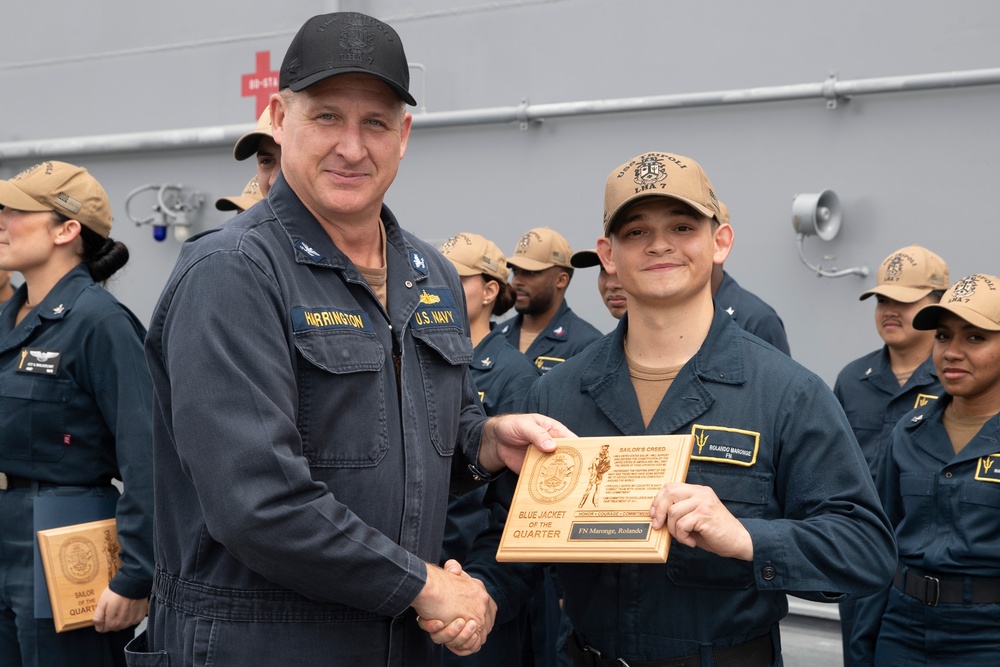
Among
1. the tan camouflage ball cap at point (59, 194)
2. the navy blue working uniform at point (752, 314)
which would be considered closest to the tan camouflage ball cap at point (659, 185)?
the tan camouflage ball cap at point (59, 194)

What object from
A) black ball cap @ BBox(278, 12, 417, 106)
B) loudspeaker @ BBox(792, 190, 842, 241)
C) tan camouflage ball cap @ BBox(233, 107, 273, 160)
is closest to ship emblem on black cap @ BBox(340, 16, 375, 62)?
black ball cap @ BBox(278, 12, 417, 106)

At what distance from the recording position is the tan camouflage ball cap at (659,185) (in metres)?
2.54

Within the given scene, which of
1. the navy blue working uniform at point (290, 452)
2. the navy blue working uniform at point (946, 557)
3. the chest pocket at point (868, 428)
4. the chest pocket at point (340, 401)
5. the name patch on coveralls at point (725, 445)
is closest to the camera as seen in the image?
the navy blue working uniform at point (290, 452)

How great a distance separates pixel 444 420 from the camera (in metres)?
2.47

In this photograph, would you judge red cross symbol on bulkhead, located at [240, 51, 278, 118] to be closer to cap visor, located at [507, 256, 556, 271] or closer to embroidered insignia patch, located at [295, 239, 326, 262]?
cap visor, located at [507, 256, 556, 271]

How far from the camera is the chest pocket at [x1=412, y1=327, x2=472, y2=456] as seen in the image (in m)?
2.42

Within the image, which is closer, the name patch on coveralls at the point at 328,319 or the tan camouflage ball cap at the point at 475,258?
the name patch on coveralls at the point at 328,319

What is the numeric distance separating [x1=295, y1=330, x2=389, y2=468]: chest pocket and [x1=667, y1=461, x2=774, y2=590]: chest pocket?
70 cm

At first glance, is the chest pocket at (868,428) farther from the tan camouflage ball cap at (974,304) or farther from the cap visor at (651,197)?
the cap visor at (651,197)

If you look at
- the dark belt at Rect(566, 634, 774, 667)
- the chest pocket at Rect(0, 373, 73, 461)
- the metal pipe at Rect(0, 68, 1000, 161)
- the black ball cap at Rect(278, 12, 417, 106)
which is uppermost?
the metal pipe at Rect(0, 68, 1000, 161)

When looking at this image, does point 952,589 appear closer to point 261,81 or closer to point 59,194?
point 59,194

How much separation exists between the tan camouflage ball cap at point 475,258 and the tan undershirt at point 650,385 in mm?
3063

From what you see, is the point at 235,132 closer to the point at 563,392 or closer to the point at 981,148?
the point at 981,148

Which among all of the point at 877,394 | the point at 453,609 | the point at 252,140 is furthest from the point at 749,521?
the point at 877,394
